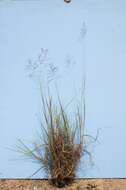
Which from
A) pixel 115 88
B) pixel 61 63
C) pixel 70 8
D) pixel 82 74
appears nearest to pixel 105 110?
pixel 115 88

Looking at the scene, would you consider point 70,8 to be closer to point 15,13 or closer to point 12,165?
point 15,13

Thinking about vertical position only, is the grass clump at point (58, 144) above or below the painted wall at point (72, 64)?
below

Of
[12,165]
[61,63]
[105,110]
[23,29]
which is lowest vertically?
[12,165]

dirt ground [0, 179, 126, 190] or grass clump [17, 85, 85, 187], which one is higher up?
grass clump [17, 85, 85, 187]

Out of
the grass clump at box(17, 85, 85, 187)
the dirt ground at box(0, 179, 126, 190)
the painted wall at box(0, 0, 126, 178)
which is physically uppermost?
the painted wall at box(0, 0, 126, 178)

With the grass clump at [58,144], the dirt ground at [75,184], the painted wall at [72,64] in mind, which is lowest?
the dirt ground at [75,184]
